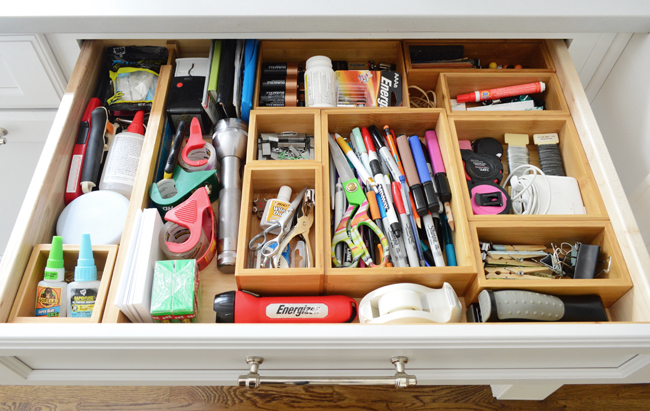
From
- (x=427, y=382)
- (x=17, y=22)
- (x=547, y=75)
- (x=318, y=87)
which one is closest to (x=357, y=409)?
(x=427, y=382)

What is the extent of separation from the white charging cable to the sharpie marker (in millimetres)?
242

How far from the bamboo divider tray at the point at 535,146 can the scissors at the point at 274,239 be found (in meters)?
0.32

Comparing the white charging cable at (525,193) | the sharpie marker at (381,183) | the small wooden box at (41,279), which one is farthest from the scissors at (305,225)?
the white charging cable at (525,193)

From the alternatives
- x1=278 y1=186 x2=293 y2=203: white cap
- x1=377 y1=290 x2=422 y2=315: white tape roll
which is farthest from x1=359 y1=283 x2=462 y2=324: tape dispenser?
x1=278 y1=186 x2=293 y2=203: white cap

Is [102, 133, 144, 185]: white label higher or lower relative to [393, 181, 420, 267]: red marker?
higher

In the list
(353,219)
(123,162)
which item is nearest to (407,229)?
(353,219)

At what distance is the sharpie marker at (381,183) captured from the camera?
809 mm

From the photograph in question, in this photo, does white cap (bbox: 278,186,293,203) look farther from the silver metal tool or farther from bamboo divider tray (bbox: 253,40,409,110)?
bamboo divider tray (bbox: 253,40,409,110)

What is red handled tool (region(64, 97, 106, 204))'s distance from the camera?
851mm

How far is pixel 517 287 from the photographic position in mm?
722

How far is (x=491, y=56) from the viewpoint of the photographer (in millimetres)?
1053

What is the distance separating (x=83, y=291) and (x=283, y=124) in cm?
49

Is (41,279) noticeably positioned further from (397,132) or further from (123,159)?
(397,132)

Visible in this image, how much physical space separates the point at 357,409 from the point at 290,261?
0.50 metres
